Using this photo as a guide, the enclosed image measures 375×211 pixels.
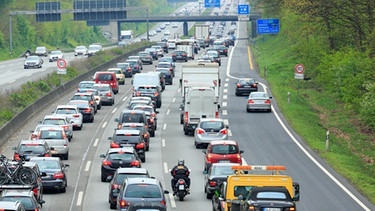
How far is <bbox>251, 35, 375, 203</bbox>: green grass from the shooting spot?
159ft

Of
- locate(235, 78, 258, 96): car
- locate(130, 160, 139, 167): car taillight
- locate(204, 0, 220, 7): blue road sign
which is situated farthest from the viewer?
locate(204, 0, 220, 7): blue road sign

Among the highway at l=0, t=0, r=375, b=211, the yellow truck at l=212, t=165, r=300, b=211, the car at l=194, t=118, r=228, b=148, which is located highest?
the yellow truck at l=212, t=165, r=300, b=211

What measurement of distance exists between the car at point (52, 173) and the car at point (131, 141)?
319 inches

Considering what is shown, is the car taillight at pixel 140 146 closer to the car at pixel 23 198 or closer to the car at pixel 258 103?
the car at pixel 23 198

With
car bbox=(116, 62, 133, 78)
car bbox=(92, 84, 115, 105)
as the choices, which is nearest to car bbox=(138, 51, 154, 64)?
car bbox=(116, 62, 133, 78)

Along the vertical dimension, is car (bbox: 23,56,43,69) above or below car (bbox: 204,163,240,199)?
below

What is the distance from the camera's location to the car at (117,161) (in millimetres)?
41062

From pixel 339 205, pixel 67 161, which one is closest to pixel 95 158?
pixel 67 161

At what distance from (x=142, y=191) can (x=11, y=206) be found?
18.5 ft

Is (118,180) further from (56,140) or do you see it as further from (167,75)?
(167,75)

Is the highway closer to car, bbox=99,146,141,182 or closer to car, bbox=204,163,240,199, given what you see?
car, bbox=204,163,240,199

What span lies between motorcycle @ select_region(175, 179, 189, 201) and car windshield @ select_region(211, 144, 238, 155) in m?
6.43

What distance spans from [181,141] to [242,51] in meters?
83.5

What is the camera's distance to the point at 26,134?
5688 centimetres
